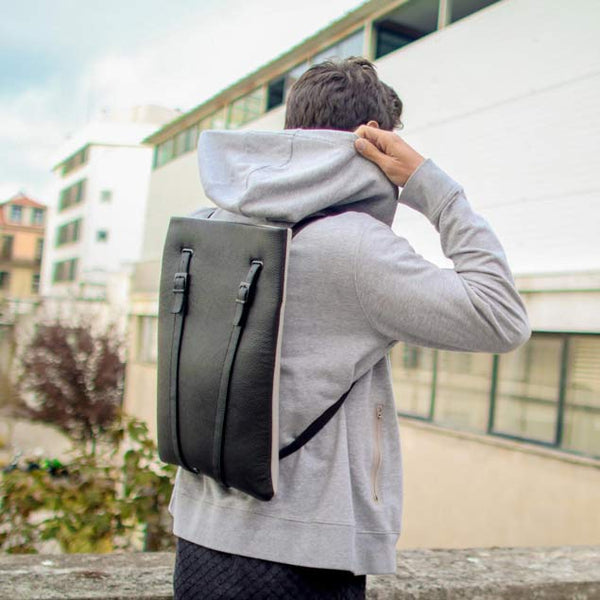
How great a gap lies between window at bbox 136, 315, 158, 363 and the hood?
26.2 m

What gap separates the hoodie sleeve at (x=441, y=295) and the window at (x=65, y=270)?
47412mm

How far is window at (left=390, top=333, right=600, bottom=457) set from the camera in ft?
38.5

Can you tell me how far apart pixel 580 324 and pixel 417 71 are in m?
6.22

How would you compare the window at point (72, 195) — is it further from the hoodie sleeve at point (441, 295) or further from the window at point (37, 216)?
the hoodie sleeve at point (441, 295)

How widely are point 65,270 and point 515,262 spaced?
40296 millimetres

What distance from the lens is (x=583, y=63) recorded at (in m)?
11.7

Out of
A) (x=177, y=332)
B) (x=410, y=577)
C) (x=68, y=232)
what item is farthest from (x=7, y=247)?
(x=177, y=332)

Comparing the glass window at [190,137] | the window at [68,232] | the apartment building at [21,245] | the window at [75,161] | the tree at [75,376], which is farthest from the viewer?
the apartment building at [21,245]

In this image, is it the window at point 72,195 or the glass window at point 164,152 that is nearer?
the glass window at point 164,152

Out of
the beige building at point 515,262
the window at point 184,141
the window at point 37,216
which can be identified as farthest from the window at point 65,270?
the beige building at point 515,262

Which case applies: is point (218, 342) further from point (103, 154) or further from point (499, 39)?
point (103, 154)

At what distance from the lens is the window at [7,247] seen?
64819 millimetres

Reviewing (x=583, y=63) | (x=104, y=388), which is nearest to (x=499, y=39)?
(x=583, y=63)

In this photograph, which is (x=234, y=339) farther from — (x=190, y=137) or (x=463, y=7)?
(x=190, y=137)
